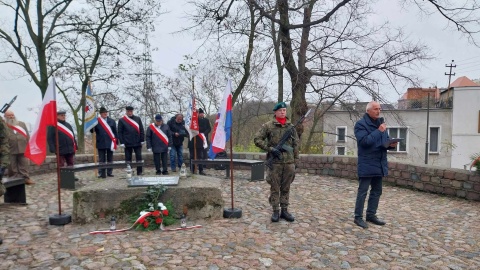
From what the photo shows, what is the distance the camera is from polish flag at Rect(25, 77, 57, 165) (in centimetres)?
532

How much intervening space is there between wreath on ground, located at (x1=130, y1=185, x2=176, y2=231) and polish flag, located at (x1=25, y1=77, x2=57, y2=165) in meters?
1.66

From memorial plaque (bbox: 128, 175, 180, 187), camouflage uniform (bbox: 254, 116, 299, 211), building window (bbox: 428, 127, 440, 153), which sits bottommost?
building window (bbox: 428, 127, 440, 153)

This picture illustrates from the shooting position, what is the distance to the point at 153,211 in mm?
5207

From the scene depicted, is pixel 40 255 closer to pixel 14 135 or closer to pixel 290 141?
pixel 290 141

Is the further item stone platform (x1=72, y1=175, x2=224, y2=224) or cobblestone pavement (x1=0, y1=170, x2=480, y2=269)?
stone platform (x1=72, y1=175, x2=224, y2=224)

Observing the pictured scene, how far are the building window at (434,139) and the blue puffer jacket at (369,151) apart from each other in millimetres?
29943

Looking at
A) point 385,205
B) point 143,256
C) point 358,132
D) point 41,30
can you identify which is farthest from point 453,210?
point 41,30

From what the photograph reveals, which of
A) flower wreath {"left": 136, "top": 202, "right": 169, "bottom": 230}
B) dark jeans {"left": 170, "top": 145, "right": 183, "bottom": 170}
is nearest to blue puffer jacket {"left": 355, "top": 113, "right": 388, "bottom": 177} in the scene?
flower wreath {"left": 136, "top": 202, "right": 169, "bottom": 230}

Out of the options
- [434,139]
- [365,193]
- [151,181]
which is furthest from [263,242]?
[434,139]

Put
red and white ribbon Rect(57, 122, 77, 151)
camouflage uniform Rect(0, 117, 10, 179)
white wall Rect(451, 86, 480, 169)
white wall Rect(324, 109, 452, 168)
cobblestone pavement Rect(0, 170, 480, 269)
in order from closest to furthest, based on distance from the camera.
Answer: cobblestone pavement Rect(0, 170, 480, 269) → camouflage uniform Rect(0, 117, 10, 179) → red and white ribbon Rect(57, 122, 77, 151) → white wall Rect(451, 86, 480, 169) → white wall Rect(324, 109, 452, 168)

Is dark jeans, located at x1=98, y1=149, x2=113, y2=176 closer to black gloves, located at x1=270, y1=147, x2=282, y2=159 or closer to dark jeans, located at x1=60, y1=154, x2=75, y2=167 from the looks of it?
dark jeans, located at x1=60, y1=154, x2=75, y2=167

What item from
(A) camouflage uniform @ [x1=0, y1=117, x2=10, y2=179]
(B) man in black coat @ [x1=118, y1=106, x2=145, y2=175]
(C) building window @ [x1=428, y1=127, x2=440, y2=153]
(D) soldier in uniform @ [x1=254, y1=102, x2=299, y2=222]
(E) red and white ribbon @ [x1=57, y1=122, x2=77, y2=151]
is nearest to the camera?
(A) camouflage uniform @ [x1=0, y1=117, x2=10, y2=179]

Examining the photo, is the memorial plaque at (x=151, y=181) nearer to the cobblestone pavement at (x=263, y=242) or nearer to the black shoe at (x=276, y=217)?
the cobblestone pavement at (x=263, y=242)

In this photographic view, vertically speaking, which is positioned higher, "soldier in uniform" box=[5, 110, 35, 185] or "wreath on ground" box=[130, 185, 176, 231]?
"soldier in uniform" box=[5, 110, 35, 185]
